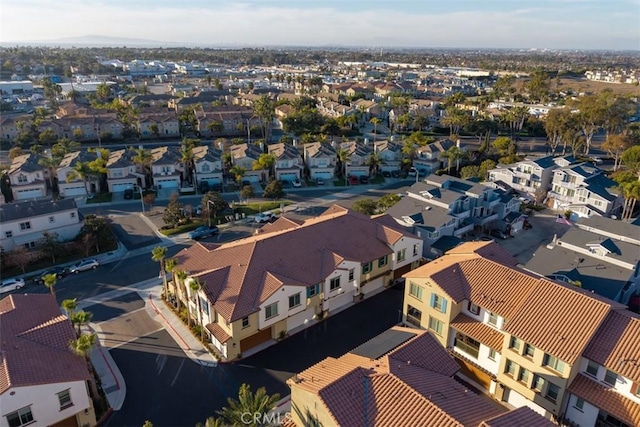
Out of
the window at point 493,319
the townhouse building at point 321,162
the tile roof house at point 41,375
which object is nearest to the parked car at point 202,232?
the tile roof house at point 41,375

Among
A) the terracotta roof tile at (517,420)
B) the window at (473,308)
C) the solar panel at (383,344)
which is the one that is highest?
the terracotta roof tile at (517,420)

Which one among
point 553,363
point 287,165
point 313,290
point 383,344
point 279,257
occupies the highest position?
point 279,257

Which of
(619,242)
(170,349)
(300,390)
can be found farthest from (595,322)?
(170,349)

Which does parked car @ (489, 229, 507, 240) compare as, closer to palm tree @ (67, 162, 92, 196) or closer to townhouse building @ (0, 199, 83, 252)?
townhouse building @ (0, 199, 83, 252)

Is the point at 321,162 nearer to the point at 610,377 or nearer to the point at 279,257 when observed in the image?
the point at 279,257

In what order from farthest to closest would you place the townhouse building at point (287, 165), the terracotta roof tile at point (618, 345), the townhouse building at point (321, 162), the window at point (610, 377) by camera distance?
the townhouse building at point (321, 162), the townhouse building at point (287, 165), the window at point (610, 377), the terracotta roof tile at point (618, 345)

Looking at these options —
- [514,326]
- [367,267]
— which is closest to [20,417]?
[367,267]

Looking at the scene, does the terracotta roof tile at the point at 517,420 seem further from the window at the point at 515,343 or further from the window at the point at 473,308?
the window at the point at 473,308
